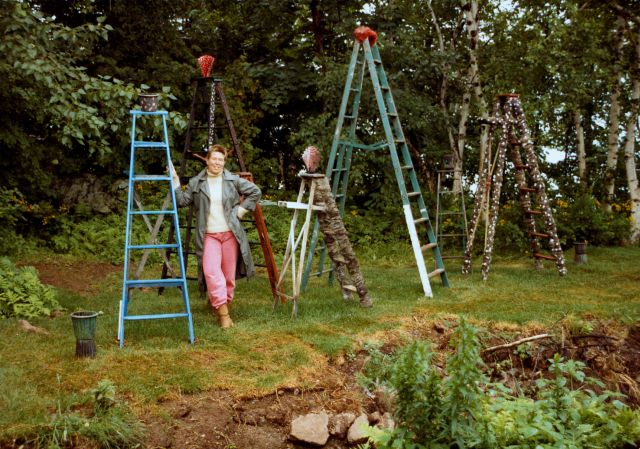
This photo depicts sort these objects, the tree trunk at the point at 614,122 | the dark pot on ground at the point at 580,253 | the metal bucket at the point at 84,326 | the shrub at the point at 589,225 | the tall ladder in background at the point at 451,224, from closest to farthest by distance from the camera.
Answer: the metal bucket at the point at 84,326
the dark pot on ground at the point at 580,253
the tall ladder in background at the point at 451,224
the shrub at the point at 589,225
the tree trunk at the point at 614,122

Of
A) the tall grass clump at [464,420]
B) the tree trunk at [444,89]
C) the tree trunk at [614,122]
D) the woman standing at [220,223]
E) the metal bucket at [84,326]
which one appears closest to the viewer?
the tall grass clump at [464,420]

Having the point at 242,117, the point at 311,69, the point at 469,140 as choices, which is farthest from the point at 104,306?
the point at 469,140

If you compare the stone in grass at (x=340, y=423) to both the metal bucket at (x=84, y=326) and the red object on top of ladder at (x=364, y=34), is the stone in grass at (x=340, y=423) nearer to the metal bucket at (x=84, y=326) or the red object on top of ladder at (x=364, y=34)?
the metal bucket at (x=84, y=326)

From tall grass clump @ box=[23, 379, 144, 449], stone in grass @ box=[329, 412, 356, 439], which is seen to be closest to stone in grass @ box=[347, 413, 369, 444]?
stone in grass @ box=[329, 412, 356, 439]

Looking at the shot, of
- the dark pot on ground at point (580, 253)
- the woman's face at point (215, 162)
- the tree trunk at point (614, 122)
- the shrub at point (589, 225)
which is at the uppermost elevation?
the tree trunk at point (614, 122)

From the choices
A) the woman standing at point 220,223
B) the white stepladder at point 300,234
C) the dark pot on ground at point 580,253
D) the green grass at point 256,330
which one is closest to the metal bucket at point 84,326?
the green grass at point 256,330

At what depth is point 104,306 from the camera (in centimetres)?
775

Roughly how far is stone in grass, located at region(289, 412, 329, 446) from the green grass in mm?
576

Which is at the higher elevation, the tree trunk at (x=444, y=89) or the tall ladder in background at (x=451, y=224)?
the tree trunk at (x=444, y=89)

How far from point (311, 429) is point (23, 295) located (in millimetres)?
4524

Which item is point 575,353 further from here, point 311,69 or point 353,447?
point 311,69

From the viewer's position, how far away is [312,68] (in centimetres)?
1465

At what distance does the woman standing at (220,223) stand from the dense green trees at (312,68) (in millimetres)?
4680

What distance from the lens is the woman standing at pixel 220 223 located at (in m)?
6.57
